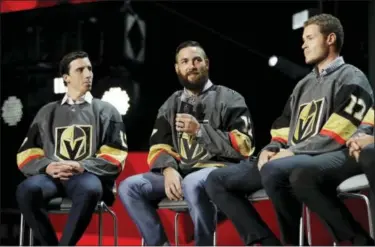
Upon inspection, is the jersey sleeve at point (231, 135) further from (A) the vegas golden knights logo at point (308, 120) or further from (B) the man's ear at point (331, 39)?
(B) the man's ear at point (331, 39)

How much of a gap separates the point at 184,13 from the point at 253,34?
506mm

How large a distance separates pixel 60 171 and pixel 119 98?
3.49 feet

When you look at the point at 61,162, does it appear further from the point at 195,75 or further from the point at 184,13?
the point at 184,13

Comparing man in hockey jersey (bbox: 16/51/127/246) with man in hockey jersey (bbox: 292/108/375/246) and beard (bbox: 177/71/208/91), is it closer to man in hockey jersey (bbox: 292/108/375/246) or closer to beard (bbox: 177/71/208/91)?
beard (bbox: 177/71/208/91)

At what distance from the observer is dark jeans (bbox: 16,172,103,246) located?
3.69m

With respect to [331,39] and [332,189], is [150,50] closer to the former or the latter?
[331,39]

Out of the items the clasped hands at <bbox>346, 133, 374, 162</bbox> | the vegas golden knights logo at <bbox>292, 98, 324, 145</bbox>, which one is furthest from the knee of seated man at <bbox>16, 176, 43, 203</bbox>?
the clasped hands at <bbox>346, 133, 374, 162</bbox>

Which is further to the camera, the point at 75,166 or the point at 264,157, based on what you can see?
the point at 75,166

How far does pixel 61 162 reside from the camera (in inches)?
153

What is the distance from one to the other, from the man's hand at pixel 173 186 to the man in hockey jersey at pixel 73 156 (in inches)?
13.7

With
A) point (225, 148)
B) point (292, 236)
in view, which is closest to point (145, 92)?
point (225, 148)

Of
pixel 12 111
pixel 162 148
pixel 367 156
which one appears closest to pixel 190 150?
pixel 162 148

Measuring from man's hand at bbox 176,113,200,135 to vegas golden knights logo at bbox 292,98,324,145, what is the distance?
51cm

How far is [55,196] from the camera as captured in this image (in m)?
3.89
